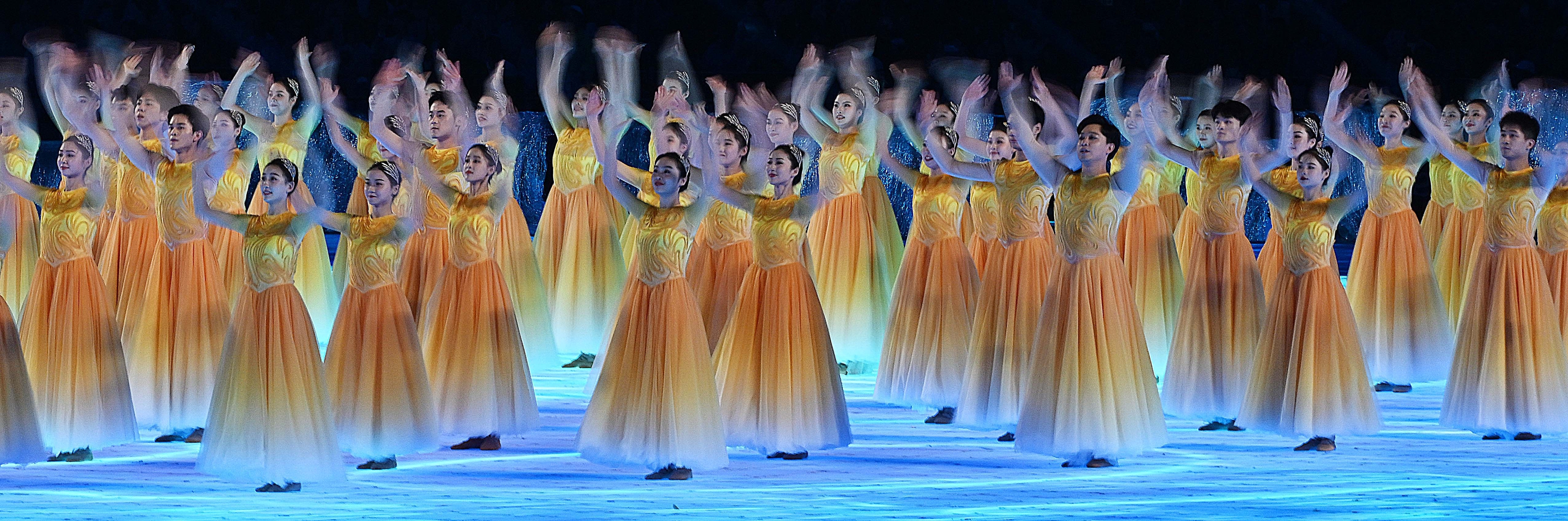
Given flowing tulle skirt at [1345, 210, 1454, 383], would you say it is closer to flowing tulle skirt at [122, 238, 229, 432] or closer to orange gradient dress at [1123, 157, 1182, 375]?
orange gradient dress at [1123, 157, 1182, 375]

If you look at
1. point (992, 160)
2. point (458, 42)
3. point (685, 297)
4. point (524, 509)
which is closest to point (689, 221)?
point (685, 297)

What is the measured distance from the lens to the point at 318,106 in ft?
21.5

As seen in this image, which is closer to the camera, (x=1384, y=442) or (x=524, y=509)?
(x=524, y=509)

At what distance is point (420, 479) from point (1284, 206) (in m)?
2.84

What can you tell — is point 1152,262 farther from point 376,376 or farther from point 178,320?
point 178,320

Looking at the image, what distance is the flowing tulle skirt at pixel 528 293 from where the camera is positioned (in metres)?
7.12

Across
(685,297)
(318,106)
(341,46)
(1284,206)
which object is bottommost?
(685,297)

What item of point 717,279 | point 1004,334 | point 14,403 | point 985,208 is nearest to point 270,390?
point 14,403

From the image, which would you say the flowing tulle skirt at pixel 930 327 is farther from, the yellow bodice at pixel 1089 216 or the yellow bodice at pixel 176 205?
the yellow bodice at pixel 176 205

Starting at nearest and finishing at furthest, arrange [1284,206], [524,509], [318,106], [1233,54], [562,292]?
[524,509] < [1284,206] < [318,106] < [562,292] < [1233,54]

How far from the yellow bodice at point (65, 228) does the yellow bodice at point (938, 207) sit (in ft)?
9.23

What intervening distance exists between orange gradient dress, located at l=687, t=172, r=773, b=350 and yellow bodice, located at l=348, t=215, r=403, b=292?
132 centimetres

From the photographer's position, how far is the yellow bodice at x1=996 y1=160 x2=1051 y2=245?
557 centimetres

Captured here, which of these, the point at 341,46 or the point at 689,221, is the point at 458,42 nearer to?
the point at 341,46
